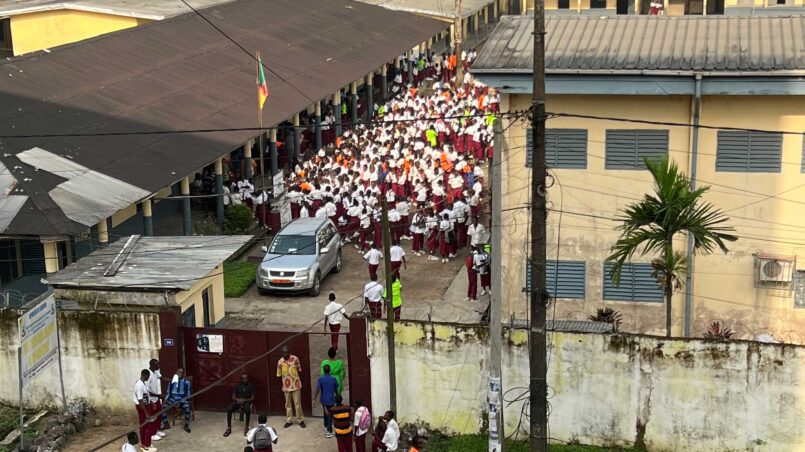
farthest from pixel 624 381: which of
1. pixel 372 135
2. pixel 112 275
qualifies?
pixel 372 135

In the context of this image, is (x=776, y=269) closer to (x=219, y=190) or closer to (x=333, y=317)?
(x=333, y=317)

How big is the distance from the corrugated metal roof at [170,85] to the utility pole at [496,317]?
29.6 ft

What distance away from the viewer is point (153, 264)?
20.2 meters

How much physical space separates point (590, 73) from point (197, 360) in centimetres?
831

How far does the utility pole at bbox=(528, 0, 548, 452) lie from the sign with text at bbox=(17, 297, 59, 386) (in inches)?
307

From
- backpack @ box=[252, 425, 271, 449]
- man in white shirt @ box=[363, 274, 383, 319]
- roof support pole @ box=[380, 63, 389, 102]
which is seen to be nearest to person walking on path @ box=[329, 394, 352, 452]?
backpack @ box=[252, 425, 271, 449]

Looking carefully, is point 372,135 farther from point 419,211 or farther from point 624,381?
point 624,381

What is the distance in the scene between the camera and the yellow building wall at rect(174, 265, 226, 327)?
1981cm

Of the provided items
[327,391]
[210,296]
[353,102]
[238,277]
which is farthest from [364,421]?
[353,102]

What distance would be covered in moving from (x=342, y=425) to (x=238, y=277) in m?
9.28

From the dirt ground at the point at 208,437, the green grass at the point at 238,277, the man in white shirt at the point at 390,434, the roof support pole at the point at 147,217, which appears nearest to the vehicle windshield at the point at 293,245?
the green grass at the point at 238,277

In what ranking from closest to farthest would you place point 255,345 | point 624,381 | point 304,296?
point 624,381 < point 255,345 < point 304,296

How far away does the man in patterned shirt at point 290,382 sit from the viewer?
59.7ft

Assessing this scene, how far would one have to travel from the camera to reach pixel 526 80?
20672 mm
